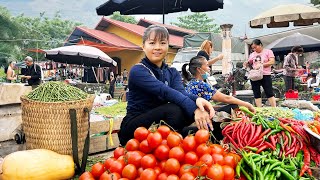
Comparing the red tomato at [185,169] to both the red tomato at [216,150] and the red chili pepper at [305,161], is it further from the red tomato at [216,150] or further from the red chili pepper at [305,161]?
the red chili pepper at [305,161]

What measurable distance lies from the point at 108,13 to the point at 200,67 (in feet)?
9.91

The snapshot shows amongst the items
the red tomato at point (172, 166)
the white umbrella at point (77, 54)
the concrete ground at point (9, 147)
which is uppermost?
the white umbrella at point (77, 54)

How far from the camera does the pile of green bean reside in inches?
146

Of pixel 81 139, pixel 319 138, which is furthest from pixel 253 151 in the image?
pixel 81 139

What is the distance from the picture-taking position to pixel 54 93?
375 centimetres

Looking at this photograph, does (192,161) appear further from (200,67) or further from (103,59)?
(103,59)

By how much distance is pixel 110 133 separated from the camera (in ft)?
16.1

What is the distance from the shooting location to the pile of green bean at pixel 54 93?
371cm

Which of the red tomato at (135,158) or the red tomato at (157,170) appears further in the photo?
the red tomato at (135,158)

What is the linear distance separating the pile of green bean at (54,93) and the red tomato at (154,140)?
152 cm

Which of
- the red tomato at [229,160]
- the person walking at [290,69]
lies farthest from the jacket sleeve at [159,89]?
the person walking at [290,69]

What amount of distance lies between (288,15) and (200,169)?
8549 mm

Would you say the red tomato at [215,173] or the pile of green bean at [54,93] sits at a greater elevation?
the pile of green bean at [54,93]

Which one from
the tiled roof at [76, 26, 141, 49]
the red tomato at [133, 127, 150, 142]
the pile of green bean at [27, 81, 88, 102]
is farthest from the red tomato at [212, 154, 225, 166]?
the tiled roof at [76, 26, 141, 49]
